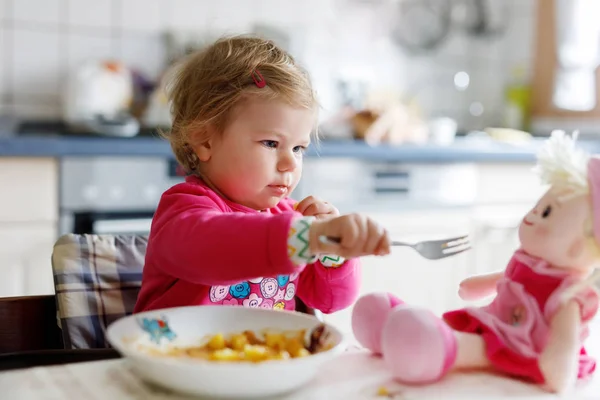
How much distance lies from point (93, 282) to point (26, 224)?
36.2 inches

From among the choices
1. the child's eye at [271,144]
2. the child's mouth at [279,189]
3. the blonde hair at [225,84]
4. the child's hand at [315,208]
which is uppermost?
the blonde hair at [225,84]

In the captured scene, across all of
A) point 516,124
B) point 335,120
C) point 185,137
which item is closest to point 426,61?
point 516,124

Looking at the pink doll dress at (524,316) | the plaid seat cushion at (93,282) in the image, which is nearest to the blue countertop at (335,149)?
the plaid seat cushion at (93,282)

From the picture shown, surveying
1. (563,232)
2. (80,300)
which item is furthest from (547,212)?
(80,300)

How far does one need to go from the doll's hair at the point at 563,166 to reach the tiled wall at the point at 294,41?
2051 millimetres

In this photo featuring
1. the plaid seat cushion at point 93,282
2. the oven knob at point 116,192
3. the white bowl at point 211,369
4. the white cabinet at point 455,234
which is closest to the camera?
the white bowl at point 211,369

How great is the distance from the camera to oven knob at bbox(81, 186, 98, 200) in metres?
2.14

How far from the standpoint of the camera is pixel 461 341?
0.82 meters

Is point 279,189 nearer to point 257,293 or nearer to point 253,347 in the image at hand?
point 257,293

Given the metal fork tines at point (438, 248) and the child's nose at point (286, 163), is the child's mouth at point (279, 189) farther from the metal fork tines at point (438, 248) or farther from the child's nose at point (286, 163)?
the metal fork tines at point (438, 248)

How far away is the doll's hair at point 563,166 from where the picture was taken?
82 centimetres

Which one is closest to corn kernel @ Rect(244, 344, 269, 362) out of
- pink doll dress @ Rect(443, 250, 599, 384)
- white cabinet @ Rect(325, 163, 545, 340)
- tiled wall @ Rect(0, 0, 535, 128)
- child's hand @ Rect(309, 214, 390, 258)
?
child's hand @ Rect(309, 214, 390, 258)

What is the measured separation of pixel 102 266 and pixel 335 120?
1548 mm

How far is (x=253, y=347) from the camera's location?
80cm
